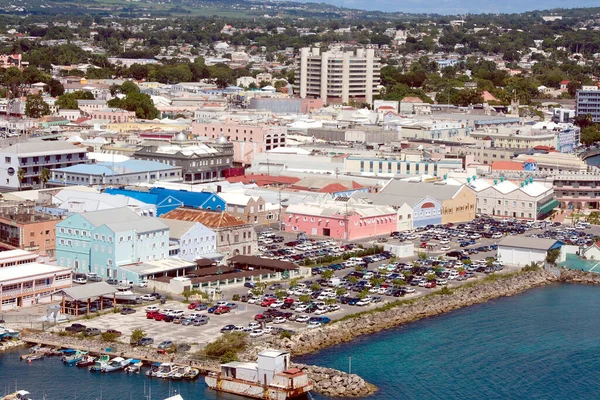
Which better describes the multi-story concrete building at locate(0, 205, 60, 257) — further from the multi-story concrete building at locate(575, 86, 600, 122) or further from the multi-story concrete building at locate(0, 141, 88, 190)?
the multi-story concrete building at locate(575, 86, 600, 122)

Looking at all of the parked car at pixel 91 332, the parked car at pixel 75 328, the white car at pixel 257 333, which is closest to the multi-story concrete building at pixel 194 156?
the parked car at pixel 75 328

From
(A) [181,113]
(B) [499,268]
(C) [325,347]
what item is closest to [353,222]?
(B) [499,268]

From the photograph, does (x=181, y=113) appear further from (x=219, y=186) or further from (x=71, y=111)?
(x=219, y=186)

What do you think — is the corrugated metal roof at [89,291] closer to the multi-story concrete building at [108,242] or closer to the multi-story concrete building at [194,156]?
the multi-story concrete building at [108,242]

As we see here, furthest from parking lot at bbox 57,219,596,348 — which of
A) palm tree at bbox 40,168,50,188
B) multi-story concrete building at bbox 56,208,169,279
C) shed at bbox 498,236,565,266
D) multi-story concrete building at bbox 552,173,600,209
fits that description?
palm tree at bbox 40,168,50,188

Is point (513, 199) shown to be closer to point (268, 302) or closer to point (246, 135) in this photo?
point (246, 135)

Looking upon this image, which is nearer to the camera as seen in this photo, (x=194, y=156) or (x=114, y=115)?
(x=194, y=156)

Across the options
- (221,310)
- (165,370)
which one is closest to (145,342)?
(165,370)
